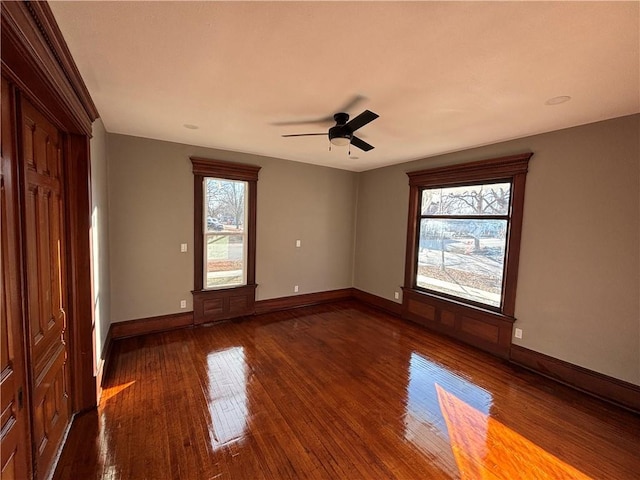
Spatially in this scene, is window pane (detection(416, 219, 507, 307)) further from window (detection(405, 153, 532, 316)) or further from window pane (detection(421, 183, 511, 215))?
window pane (detection(421, 183, 511, 215))

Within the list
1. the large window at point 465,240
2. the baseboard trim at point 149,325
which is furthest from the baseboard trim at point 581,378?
the baseboard trim at point 149,325

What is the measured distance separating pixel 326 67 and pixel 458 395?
9.80ft

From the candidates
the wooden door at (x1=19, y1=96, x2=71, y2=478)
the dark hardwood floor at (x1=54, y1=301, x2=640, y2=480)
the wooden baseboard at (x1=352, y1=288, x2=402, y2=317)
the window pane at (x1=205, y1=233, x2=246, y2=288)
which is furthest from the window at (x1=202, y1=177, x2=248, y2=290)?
the wooden baseboard at (x1=352, y1=288, x2=402, y2=317)

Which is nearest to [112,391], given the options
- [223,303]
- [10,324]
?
[10,324]

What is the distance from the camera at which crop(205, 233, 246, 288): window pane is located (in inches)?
169

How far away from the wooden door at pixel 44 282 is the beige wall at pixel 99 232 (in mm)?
347

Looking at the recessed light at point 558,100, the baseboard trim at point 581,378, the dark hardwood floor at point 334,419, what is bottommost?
the dark hardwood floor at point 334,419

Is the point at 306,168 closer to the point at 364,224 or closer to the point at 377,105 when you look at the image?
the point at 364,224

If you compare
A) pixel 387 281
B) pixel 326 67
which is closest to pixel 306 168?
pixel 387 281

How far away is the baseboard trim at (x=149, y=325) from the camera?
3635 mm

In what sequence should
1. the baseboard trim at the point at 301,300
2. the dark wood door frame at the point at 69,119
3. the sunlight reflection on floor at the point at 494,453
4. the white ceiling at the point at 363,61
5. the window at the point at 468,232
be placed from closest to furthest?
the dark wood door frame at the point at 69,119
the white ceiling at the point at 363,61
the sunlight reflection on floor at the point at 494,453
the window at the point at 468,232
the baseboard trim at the point at 301,300

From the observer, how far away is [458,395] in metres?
2.67

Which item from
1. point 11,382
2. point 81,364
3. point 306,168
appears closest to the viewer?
point 11,382

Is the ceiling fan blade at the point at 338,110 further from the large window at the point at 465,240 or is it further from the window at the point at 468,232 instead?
the large window at the point at 465,240
